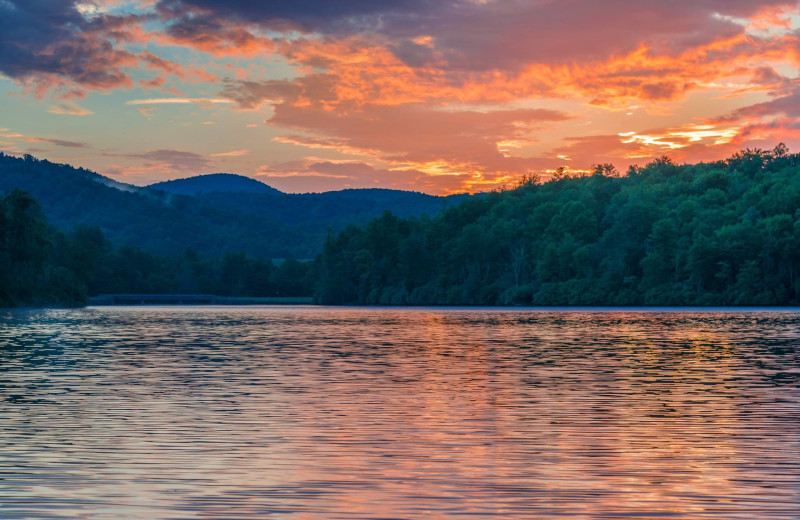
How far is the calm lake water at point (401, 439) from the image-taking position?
15.5m

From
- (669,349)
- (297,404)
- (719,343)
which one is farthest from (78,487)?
(719,343)

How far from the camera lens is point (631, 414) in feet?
87.0

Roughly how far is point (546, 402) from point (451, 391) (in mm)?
4490

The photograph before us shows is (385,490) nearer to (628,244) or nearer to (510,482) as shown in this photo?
(510,482)

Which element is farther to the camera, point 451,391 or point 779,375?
point 779,375

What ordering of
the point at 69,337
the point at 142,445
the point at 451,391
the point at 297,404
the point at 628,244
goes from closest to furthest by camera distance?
the point at 142,445 < the point at 297,404 < the point at 451,391 < the point at 69,337 < the point at 628,244

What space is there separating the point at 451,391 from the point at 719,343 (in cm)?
3389

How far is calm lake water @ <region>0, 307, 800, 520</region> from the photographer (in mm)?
15539

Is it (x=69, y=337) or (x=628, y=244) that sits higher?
(x=628, y=244)

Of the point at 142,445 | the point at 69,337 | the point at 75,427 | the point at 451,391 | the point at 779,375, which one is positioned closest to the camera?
the point at 142,445

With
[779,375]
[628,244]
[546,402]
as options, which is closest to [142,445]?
[546,402]

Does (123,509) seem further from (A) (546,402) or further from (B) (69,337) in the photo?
(B) (69,337)

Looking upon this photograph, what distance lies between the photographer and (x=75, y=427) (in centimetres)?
2400

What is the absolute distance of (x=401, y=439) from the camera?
72.7 ft
